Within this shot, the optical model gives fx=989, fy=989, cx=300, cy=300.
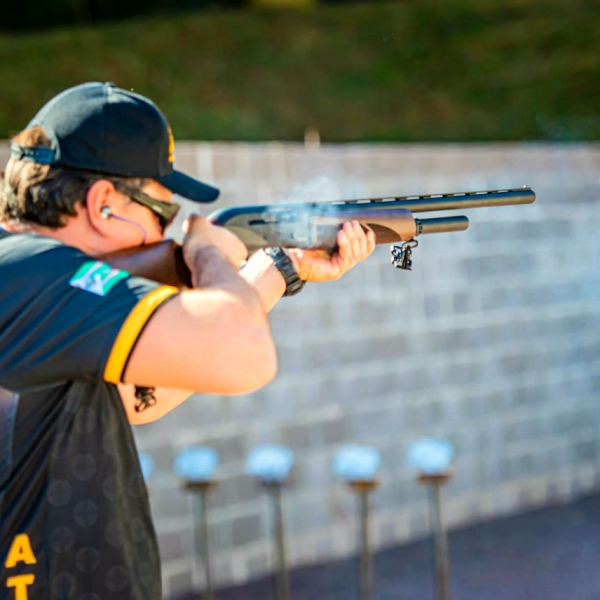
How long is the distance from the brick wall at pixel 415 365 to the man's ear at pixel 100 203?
2.99 metres

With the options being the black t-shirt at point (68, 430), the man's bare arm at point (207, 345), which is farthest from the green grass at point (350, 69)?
the man's bare arm at point (207, 345)

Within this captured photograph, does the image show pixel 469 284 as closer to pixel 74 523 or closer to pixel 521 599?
pixel 521 599

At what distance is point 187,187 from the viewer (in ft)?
7.39

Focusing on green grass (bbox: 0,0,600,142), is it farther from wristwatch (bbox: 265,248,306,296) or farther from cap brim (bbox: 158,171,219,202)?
wristwatch (bbox: 265,248,306,296)

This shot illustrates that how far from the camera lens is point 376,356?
6.02 meters

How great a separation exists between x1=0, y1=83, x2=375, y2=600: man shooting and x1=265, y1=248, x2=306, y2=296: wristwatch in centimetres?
13

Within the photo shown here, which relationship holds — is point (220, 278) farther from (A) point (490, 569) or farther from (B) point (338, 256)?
(A) point (490, 569)

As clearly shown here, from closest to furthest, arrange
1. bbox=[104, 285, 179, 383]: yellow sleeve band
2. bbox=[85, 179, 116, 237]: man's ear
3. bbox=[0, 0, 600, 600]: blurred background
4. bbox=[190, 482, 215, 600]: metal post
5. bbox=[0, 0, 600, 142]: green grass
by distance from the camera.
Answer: bbox=[104, 285, 179, 383]: yellow sleeve band, bbox=[85, 179, 116, 237]: man's ear, bbox=[190, 482, 215, 600]: metal post, bbox=[0, 0, 600, 600]: blurred background, bbox=[0, 0, 600, 142]: green grass

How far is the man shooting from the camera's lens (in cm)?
175

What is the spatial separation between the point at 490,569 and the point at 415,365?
4.29 ft

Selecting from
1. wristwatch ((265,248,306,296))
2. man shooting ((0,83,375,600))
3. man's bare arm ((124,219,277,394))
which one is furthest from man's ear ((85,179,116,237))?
wristwatch ((265,248,306,296))

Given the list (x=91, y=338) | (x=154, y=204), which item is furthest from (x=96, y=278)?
(x=154, y=204)

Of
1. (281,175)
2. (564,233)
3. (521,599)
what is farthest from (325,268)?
(564,233)

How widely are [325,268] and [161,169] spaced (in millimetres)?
596
